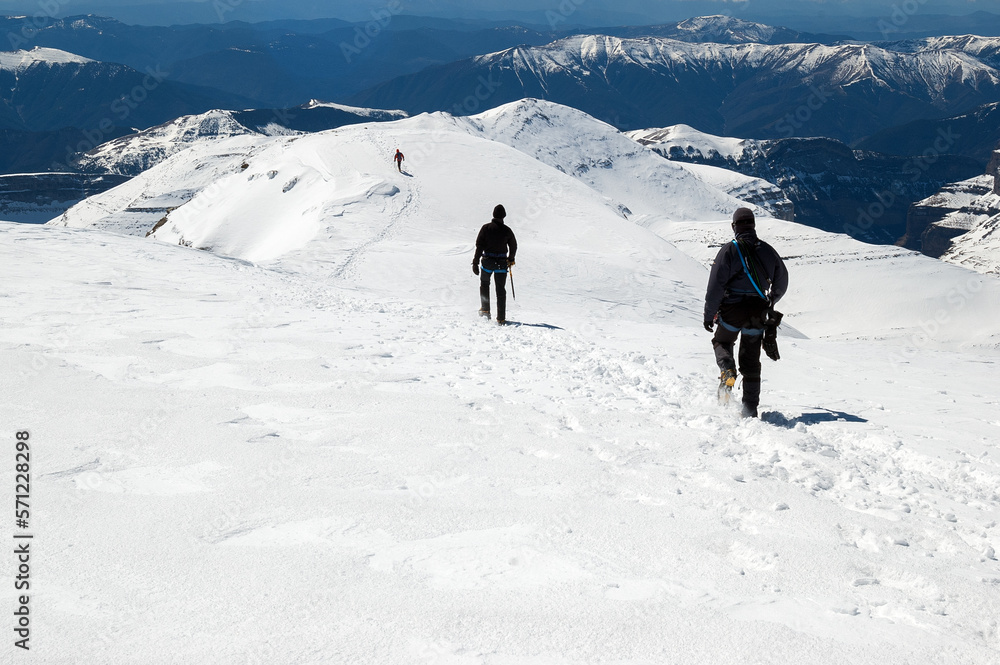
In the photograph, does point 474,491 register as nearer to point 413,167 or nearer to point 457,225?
point 457,225

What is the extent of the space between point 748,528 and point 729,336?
3.42 meters

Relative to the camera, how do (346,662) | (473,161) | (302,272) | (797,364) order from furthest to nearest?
(473,161) < (302,272) < (797,364) < (346,662)

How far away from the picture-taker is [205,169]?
169 metres

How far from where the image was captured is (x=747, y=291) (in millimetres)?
7363

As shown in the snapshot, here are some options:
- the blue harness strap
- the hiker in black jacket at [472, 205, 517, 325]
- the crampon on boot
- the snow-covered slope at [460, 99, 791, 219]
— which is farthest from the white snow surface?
the snow-covered slope at [460, 99, 791, 219]

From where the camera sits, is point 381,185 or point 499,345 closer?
point 499,345

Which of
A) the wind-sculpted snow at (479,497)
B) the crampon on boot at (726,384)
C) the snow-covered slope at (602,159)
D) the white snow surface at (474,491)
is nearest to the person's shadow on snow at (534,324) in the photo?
the white snow surface at (474,491)

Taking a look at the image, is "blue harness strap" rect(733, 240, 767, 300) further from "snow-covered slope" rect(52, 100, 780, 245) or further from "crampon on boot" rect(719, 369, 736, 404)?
"snow-covered slope" rect(52, 100, 780, 245)

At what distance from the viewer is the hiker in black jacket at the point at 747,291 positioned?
24.0 feet

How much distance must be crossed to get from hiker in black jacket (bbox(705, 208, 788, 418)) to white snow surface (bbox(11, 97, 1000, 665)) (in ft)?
2.03

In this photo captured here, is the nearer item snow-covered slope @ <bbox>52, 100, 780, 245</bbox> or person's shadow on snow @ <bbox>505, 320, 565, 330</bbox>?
person's shadow on snow @ <bbox>505, 320, 565, 330</bbox>

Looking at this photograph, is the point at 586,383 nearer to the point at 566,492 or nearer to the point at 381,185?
the point at 566,492

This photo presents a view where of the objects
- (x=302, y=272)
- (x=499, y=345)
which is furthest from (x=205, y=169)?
(x=499, y=345)

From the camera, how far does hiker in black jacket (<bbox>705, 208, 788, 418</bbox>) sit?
732cm
